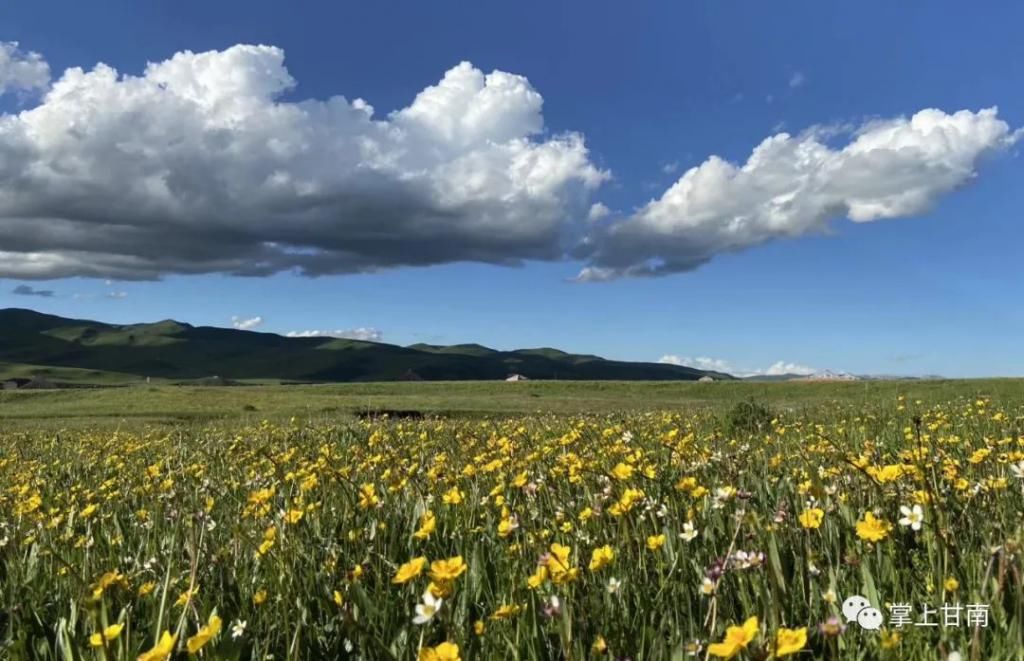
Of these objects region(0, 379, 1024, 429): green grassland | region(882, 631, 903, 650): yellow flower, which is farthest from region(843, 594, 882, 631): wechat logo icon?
region(0, 379, 1024, 429): green grassland

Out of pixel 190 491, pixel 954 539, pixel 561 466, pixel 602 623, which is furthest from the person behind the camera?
pixel 190 491

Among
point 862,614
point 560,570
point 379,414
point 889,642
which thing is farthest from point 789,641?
point 379,414

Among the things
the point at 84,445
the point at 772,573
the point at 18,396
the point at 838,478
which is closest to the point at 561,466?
the point at 838,478

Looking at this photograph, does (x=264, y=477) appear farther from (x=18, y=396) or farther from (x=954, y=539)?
(x=18, y=396)

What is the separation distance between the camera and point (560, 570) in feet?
8.74

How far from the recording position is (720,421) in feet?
42.9

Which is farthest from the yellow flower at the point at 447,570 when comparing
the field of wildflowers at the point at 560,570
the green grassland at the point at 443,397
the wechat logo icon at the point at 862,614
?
the green grassland at the point at 443,397

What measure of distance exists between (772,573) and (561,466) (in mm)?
3186

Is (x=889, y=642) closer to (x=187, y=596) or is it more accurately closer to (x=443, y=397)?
(x=187, y=596)

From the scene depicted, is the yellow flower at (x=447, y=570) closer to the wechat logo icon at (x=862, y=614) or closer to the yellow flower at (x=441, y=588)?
the yellow flower at (x=441, y=588)

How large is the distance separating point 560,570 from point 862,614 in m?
0.97

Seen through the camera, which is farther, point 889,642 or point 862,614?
point 862,614

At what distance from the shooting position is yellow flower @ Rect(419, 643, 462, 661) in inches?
81.0

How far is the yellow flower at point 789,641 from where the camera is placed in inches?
73.9
